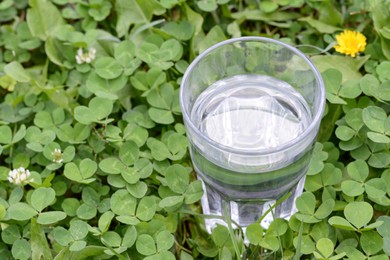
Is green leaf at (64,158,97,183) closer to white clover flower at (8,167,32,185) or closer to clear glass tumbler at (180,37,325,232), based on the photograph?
white clover flower at (8,167,32,185)

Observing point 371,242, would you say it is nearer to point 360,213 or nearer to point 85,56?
point 360,213

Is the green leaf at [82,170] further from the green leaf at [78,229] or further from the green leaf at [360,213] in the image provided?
the green leaf at [360,213]

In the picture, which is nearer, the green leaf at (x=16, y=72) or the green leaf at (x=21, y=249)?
the green leaf at (x=21, y=249)

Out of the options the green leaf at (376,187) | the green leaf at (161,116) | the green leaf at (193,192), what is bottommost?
the green leaf at (376,187)

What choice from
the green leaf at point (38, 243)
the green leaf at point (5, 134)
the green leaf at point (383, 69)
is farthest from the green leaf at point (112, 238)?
the green leaf at point (383, 69)

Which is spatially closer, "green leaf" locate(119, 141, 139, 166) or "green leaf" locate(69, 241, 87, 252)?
"green leaf" locate(69, 241, 87, 252)

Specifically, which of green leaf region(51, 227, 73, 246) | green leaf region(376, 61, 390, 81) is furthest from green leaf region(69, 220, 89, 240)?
green leaf region(376, 61, 390, 81)
